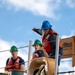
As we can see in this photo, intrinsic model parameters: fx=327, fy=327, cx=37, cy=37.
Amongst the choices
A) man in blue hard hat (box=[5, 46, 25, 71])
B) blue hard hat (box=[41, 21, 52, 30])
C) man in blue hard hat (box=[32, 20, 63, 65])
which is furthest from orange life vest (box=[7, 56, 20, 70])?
blue hard hat (box=[41, 21, 52, 30])

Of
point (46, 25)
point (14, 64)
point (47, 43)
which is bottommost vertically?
point (14, 64)

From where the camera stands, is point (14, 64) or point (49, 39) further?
point (14, 64)

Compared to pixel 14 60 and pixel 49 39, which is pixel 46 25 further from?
pixel 14 60

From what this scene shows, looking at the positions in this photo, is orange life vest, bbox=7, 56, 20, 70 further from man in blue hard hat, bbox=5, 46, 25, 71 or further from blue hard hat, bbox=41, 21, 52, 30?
blue hard hat, bbox=41, 21, 52, 30

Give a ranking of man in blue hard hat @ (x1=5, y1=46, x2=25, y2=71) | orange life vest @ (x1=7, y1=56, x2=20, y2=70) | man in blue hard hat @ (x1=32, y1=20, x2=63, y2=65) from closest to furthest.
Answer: man in blue hard hat @ (x1=32, y1=20, x2=63, y2=65) < orange life vest @ (x1=7, y1=56, x2=20, y2=70) < man in blue hard hat @ (x1=5, y1=46, x2=25, y2=71)

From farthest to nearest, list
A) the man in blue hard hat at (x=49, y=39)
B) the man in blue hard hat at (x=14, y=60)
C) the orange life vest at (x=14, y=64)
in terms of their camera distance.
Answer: the man in blue hard hat at (x=14, y=60)
the orange life vest at (x=14, y=64)
the man in blue hard hat at (x=49, y=39)

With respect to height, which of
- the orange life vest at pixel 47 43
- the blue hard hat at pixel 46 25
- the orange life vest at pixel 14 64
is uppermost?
the blue hard hat at pixel 46 25

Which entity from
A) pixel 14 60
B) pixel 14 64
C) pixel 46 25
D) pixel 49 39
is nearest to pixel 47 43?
pixel 49 39

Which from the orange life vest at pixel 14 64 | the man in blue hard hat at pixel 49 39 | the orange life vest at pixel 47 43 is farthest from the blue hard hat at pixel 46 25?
the orange life vest at pixel 14 64

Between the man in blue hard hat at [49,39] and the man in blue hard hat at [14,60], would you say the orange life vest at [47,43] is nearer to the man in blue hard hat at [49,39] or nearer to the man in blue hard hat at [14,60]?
the man in blue hard hat at [49,39]

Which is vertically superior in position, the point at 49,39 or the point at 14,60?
the point at 49,39

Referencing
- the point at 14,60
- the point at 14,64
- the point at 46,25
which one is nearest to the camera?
the point at 46,25

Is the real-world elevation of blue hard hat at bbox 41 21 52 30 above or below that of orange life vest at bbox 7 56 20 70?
above

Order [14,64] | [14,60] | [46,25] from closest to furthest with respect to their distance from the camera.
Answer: [46,25] → [14,64] → [14,60]
